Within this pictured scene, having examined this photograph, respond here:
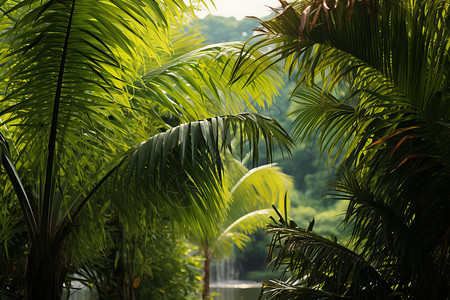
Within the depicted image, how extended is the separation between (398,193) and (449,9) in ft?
3.67

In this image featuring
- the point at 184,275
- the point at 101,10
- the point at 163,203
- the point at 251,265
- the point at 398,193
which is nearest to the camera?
the point at 101,10

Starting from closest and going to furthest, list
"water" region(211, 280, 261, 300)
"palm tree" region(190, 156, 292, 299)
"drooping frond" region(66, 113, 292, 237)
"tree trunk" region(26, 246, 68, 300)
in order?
"drooping frond" region(66, 113, 292, 237) < "tree trunk" region(26, 246, 68, 300) < "palm tree" region(190, 156, 292, 299) < "water" region(211, 280, 261, 300)

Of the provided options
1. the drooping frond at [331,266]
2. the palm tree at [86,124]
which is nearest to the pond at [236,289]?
the palm tree at [86,124]

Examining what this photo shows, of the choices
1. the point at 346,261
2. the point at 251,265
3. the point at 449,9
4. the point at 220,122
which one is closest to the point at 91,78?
the point at 220,122

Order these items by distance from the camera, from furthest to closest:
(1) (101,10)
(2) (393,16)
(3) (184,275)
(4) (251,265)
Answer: (4) (251,265)
(3) (184,275)
(1) (101,10)
(2) (393,16)

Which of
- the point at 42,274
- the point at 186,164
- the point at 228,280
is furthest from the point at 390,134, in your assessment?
the point at 228,280

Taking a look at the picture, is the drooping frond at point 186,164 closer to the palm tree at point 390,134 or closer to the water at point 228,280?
the palm tree at point 390,134

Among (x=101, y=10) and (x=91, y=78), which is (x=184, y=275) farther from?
(x=101, y=10)

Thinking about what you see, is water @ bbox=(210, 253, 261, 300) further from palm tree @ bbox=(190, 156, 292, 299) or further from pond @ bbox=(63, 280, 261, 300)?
palm tree @ bbox=(190, 156, 292, 299)

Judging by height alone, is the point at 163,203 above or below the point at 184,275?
above

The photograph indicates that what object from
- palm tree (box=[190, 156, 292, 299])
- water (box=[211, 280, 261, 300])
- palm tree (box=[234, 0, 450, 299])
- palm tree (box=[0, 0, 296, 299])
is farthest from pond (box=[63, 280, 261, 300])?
palm tree (box=[234, 0, 450, 299])

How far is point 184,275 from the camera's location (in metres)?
7.55

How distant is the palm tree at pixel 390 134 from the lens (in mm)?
2588

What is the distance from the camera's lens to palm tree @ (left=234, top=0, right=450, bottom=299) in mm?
2588
